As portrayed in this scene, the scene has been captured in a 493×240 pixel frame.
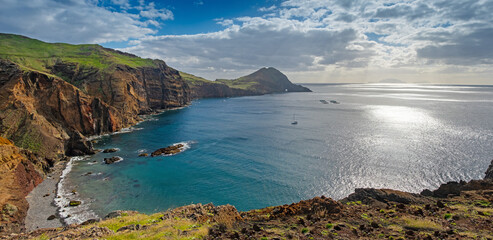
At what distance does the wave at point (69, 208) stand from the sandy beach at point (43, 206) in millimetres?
723

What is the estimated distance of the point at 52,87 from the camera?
75.6 meters

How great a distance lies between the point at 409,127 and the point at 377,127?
42.1ft

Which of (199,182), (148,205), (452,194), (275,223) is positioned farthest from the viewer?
(199,182)

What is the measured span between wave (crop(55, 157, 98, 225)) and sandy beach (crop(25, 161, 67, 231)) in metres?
0.72

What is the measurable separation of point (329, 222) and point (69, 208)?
4303 centimetres

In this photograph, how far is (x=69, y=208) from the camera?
39.3 meters

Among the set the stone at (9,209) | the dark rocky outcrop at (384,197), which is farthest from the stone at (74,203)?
the dark rocky outcrop at (384,197)

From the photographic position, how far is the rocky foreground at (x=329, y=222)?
16.7 m

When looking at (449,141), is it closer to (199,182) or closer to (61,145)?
(199,182)

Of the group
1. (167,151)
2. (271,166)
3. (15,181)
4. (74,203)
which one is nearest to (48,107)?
(167,151)

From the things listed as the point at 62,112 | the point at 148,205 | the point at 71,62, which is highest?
the point at 71,62

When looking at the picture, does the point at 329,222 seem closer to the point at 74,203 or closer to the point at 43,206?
the point at 74,203

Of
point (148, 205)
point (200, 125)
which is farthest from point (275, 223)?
point (200, 125)

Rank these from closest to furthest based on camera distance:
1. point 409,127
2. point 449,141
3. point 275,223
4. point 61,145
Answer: point 275,223 → point 61,145 → point 449,141 → point 409,127
